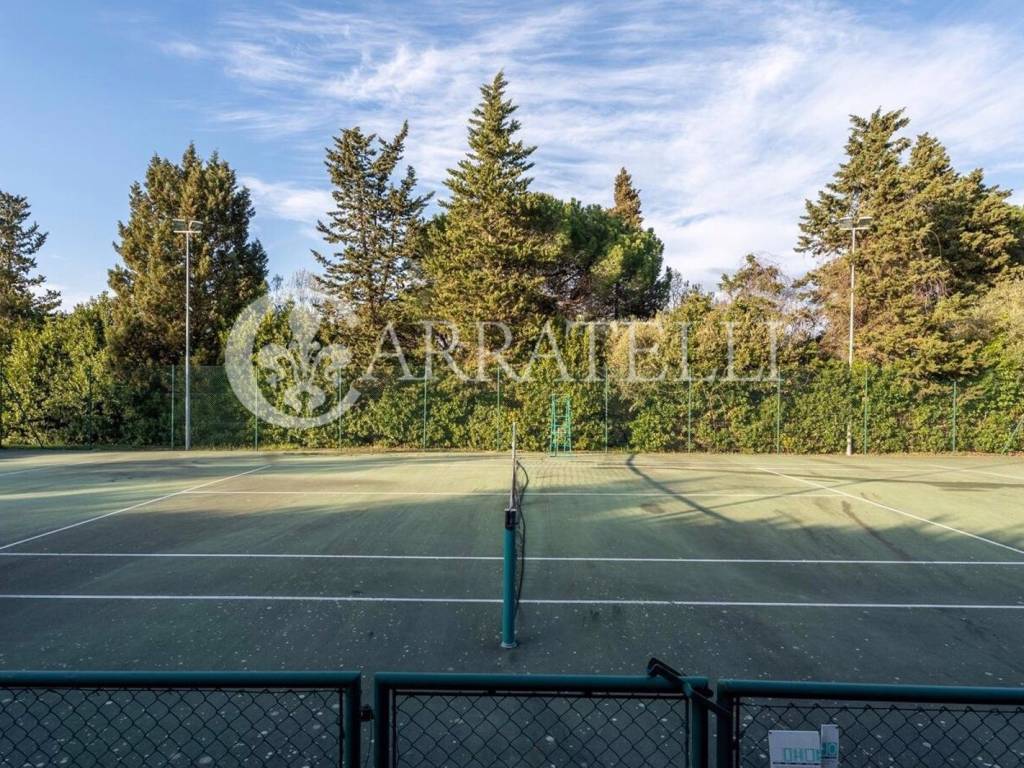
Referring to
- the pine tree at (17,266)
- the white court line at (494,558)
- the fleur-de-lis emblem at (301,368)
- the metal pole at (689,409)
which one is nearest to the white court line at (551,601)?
the white court line at (494,558)

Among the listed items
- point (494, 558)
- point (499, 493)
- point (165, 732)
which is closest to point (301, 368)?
point (499, 493)

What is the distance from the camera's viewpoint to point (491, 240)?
81.4ft

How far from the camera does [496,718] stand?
365cm

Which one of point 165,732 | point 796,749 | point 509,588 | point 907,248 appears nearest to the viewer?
point 796,749

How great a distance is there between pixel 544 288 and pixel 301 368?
12.3 m

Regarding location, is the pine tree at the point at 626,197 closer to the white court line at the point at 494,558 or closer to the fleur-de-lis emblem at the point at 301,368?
the fleur-de-lis emblem at the point at 301,368

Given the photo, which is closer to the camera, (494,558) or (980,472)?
(494,558)

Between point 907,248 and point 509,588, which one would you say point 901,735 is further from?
point 907,248

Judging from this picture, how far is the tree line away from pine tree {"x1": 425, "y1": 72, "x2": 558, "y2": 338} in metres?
0.09

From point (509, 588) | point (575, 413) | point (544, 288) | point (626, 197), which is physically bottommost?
point (509, 588)

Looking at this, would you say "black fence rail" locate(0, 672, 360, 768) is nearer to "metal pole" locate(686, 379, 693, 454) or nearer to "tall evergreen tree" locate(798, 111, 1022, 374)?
"metal pole" locate(686, 379, 693, 454)

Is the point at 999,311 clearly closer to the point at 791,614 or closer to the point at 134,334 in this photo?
the point at 791,614

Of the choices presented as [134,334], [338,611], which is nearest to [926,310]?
[338,611]

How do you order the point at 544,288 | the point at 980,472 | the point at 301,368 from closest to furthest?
the point at 980,472 → the point at 301,368 → the point at 544,288
